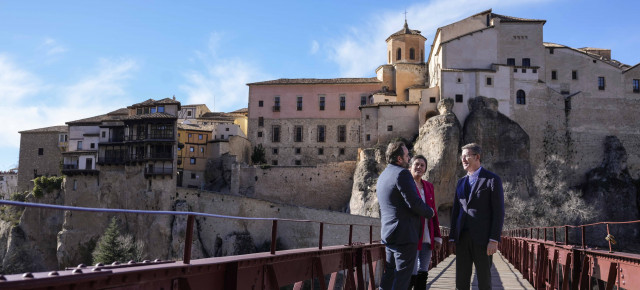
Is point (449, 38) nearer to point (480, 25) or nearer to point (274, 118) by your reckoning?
point (480, 25)

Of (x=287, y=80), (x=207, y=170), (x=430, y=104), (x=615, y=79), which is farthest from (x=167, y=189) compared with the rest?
(x=615, y=79)

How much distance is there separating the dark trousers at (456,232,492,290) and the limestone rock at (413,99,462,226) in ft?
128

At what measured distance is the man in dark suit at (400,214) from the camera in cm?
657

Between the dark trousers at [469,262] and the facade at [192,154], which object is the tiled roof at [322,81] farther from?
the dark trousers at [469,262]

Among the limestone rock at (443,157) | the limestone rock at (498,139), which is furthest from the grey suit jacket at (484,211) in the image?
the limestone rock at (498,139)

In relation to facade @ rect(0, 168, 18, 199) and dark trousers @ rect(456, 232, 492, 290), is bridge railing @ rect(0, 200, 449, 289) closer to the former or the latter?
dark trousers @ rect(456, 232, 492, 290)

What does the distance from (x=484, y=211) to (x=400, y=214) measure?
118 cm

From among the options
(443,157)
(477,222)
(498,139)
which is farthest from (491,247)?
(498,139)

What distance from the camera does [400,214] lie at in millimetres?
6727

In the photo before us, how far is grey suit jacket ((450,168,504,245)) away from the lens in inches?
277

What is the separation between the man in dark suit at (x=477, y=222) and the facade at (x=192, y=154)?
48389 millimetres

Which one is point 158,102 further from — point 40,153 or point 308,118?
point 40,153

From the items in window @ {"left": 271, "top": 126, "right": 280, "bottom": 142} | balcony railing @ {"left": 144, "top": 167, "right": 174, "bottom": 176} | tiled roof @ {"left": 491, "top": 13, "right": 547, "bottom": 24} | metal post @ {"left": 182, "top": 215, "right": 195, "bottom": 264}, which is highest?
tiled roof @ {"left": 491, "top": 13, "right": 547, "bottom": 24}

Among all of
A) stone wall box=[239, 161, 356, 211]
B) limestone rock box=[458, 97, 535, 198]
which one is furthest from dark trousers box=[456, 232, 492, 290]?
stone wall box=[239, 161, 356, 211]
